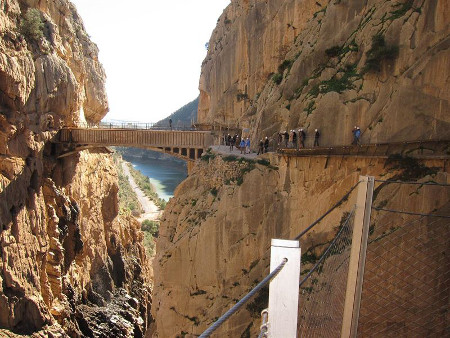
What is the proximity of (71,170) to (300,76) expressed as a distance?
19.4 meters

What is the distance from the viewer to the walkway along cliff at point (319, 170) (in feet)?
32.3

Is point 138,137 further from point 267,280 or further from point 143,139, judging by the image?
point 267,280

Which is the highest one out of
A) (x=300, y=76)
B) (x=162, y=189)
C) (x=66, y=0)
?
(x=66, y=0)

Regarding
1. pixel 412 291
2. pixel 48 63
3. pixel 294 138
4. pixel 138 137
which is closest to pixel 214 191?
pixel 294 138

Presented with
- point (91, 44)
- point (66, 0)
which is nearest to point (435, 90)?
point (66, 0)

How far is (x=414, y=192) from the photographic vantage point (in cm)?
931

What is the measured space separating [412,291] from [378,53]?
7073 mm

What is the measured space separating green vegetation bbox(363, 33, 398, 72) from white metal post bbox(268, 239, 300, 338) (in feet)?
32.2

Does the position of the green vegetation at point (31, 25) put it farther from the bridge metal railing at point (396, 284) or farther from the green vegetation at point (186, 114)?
the green vegetation at point (186, 114)

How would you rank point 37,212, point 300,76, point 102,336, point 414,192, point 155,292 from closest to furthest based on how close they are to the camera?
1. point 414,192
2. point 300,76
3. point 155,292
4. point 37,212
5. point 102,336

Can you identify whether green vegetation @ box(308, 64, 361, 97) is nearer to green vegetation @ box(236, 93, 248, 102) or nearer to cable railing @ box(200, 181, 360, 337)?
cable railing @ box(200, 181, 360, 337)

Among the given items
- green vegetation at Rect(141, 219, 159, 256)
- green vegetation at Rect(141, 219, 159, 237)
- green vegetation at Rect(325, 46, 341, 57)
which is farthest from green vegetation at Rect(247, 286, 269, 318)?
green vegetation at Rect(141, 219, 159, 237)

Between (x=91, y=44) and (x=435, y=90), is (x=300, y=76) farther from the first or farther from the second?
(x=91, y=44)

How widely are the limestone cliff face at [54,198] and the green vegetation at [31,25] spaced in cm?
7
